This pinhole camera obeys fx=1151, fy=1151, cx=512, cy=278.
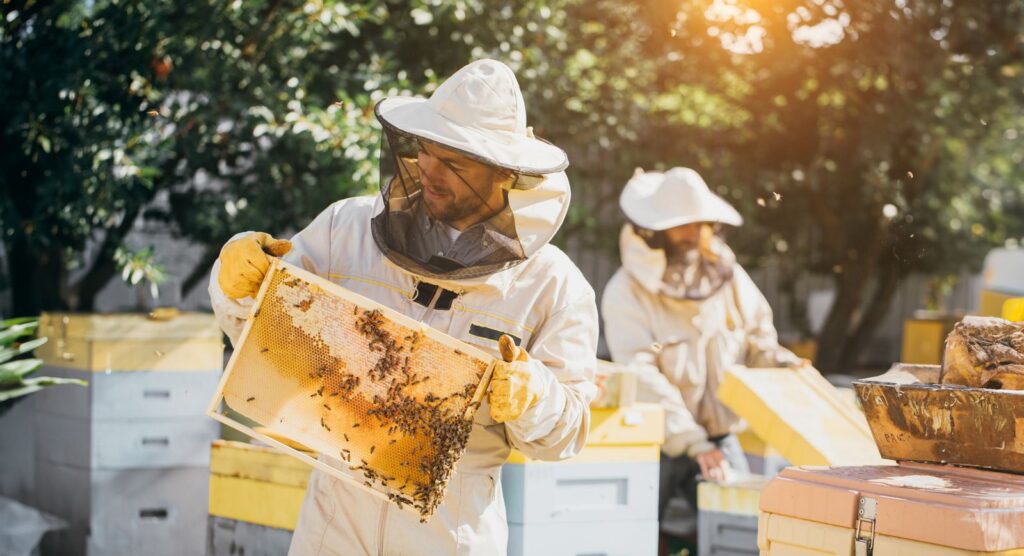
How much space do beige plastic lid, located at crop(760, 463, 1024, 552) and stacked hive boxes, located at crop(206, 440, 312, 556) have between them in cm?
185

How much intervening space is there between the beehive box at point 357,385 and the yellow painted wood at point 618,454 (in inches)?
53.7

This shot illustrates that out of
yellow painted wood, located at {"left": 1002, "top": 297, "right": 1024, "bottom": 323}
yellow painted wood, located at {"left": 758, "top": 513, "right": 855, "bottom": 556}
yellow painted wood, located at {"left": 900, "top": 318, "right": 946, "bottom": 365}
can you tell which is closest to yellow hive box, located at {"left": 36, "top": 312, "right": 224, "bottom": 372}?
yellow painted wood, located at {"left": 758, "top": 513, "right": 855, "bottom": 556}

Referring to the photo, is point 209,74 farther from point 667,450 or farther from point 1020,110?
point 1020,110

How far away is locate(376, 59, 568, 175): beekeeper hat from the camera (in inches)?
98.3

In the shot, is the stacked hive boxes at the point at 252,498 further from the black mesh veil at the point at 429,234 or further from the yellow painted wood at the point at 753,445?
the yellow painted wood at the point at 753,445

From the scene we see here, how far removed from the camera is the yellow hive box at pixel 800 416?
4.13 m

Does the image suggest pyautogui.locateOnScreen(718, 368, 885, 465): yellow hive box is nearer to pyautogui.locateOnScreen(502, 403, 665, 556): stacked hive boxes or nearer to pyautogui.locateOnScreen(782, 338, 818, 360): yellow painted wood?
pyautogui.locateOnScreen(502, 403, 665, 556): stacked hive boxes

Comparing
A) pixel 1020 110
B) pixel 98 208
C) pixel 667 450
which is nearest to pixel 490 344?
pixel 667 450

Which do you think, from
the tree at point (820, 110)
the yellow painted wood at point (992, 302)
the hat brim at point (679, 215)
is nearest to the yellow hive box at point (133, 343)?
the hat brim at point (679, 215)

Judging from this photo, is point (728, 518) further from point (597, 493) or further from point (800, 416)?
point (597, 493)

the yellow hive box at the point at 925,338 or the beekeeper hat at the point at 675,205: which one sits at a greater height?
the beekeeper hat at the point at 675,205

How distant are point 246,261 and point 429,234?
16.4 inches

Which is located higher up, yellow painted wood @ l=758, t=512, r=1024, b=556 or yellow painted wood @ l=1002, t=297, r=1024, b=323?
yellow painted wood @ l=1002, t=297, r=1024, b=323

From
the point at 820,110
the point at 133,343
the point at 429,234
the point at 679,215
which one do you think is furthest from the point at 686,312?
the point at 820,110
